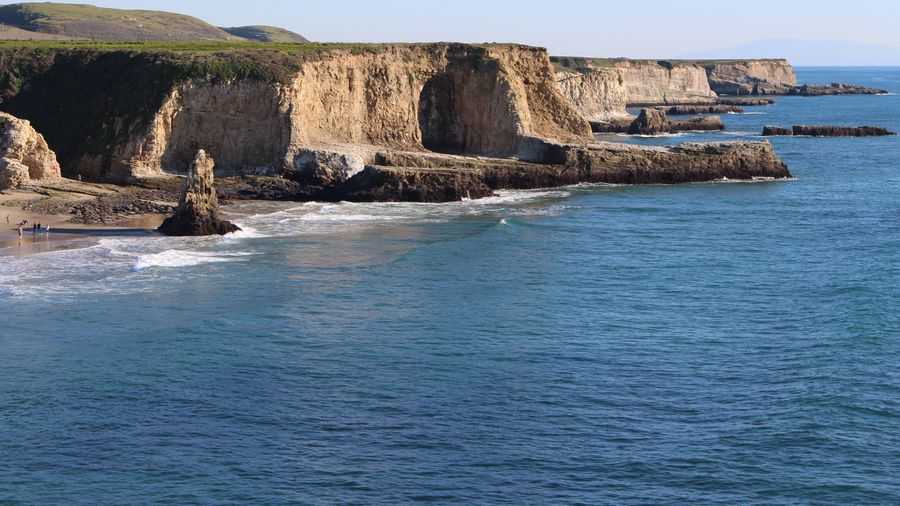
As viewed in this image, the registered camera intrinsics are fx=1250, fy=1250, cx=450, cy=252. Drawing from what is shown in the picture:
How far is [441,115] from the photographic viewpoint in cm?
7931

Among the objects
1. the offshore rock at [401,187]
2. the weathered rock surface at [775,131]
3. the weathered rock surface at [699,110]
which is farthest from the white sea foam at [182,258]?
the weathered rock surface at [699,110]

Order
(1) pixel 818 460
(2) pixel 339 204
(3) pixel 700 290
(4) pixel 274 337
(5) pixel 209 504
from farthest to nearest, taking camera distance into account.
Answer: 1. (2) pixel 339 204
2. (3) pixel 700 290
3. (4) pixel 274 337
4. (1) pixel 818 460
5. (5) pixel 209 504

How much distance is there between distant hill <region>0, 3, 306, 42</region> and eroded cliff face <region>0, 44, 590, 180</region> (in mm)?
61859

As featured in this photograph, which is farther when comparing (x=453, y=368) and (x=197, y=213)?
(x=197, y=213)

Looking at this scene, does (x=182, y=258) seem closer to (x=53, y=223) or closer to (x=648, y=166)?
(x=53, y=223)

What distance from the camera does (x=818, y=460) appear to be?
26.2 m

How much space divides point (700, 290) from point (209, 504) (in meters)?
24.2

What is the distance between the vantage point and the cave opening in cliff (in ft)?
259

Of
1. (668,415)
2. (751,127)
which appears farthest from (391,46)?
(751,127)

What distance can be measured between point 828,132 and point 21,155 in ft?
271

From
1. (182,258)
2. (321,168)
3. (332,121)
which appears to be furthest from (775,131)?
(182,258)

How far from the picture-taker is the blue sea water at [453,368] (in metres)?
25.5

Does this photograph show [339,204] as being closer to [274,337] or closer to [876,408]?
[274,337]

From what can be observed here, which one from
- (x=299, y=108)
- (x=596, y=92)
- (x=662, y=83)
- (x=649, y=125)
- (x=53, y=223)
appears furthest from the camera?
(x=662, y=83)
